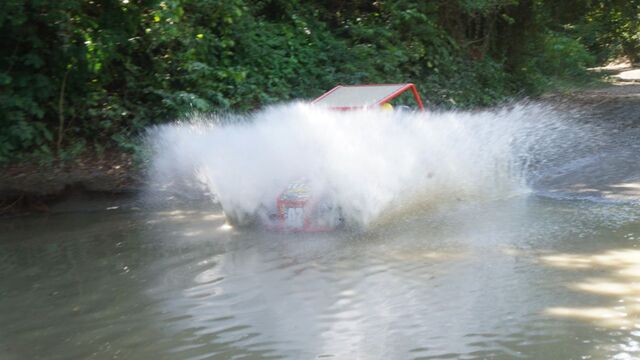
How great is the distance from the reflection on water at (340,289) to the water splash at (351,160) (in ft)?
1.54

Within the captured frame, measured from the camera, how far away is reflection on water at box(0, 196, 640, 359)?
525cm

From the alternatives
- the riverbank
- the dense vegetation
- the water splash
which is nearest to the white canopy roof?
the water splash

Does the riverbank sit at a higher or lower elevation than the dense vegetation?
lower

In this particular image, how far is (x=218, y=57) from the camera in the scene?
13.9 meters

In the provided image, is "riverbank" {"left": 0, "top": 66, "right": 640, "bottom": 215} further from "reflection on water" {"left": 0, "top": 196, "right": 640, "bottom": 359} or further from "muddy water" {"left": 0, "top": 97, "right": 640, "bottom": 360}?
"reflection on water" {"left": 0, "top": 196, "right": 640, "bottom": 359}

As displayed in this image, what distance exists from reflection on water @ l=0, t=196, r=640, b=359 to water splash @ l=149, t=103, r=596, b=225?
47 centimetres

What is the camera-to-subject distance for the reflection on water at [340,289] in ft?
17.2

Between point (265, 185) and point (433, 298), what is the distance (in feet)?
10.6

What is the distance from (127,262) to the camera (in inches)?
299

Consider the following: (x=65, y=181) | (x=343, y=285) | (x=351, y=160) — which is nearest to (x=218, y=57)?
(x=65, y=181)

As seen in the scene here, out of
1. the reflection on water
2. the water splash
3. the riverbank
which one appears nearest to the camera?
the reflection on water

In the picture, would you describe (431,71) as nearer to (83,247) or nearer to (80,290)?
(83,247)

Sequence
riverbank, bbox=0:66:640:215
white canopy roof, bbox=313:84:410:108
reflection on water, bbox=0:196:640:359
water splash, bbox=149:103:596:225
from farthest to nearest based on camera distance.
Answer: riverbank, bbox=0:66:640:215, white canopy roof, bbox=313:84:410:108, water splash, bbox=149:103:596:225, reflection on water, bbox=0:196:640:359

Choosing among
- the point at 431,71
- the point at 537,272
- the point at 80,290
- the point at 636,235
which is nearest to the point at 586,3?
the point at 431,71
